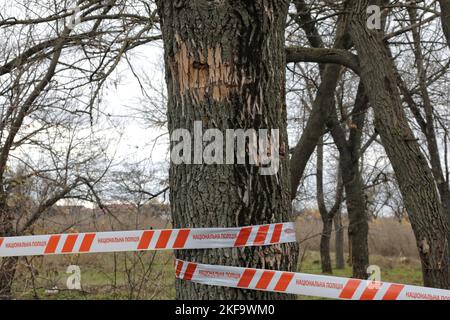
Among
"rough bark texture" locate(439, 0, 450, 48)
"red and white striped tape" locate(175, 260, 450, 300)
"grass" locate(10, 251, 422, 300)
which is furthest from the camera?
"grass" locate(10, 251, 422, 300)

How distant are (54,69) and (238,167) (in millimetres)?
7274

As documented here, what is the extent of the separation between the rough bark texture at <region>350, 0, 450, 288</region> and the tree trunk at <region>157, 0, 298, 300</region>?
4.48 meters

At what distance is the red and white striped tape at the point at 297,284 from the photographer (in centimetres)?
252

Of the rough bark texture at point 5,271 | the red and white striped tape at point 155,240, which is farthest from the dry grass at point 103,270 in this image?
the red and white striped tape at point 155,240

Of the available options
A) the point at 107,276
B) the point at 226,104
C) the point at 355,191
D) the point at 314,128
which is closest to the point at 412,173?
the point at 314,128

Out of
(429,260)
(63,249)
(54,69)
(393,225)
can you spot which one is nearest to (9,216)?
(54,69)

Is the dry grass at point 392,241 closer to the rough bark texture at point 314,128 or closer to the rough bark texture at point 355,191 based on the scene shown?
the rough bark texture at point 355,191

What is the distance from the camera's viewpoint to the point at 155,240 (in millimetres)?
2953

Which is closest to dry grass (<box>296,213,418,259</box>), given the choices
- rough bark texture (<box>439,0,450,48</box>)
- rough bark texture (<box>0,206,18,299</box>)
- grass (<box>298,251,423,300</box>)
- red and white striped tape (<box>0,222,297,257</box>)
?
grass (<box>298,251,423,300</box>)

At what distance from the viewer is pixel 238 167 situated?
253cm

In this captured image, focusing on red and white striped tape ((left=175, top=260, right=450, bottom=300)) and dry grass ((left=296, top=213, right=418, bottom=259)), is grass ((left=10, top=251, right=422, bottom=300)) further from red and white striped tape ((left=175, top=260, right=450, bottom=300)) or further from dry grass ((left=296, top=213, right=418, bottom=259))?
dry grass ((left=296, top=213, right=418, bottom=259))

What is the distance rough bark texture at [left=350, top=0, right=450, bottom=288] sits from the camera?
665 cm

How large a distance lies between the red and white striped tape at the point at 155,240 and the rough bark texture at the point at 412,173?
14.6 ft
